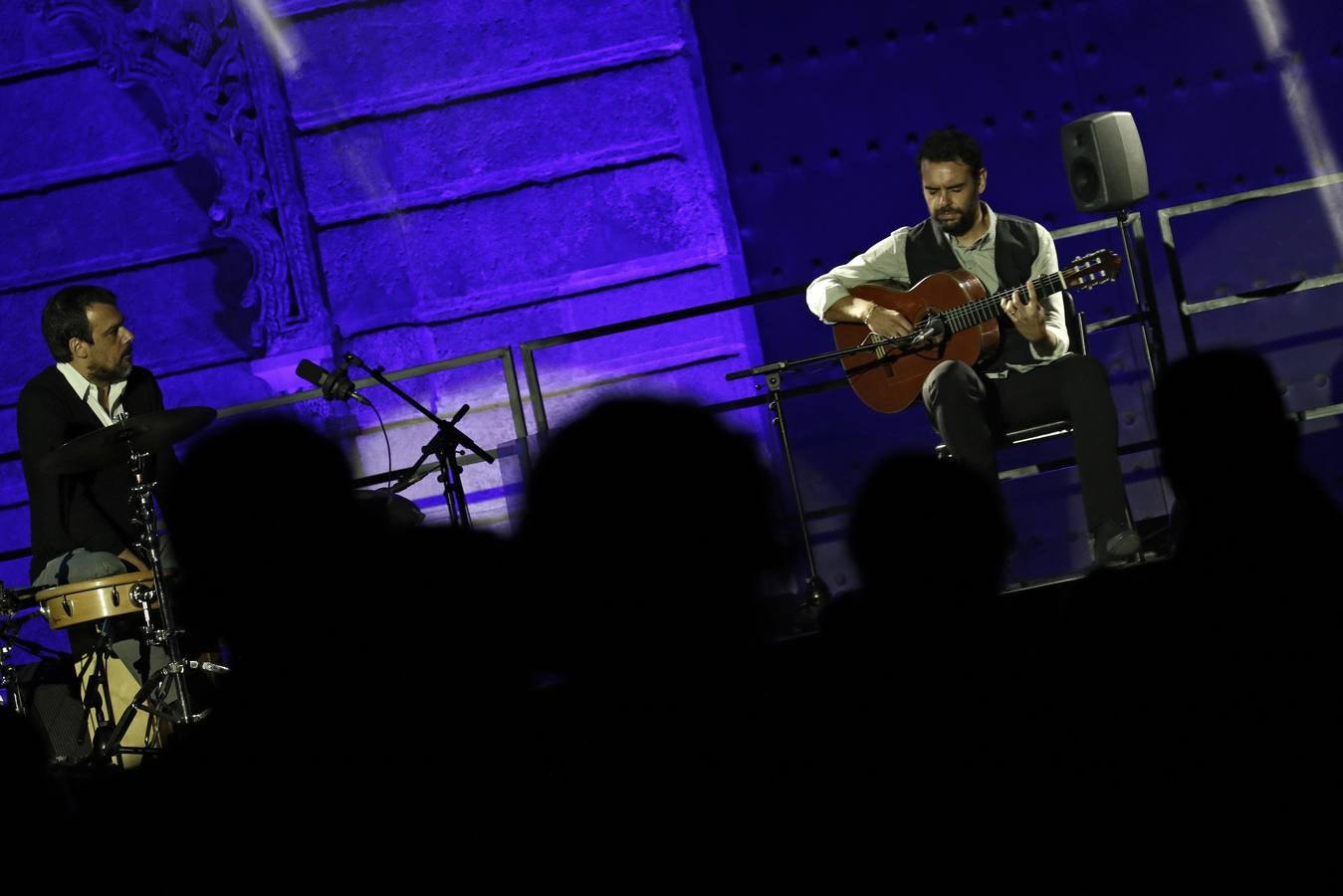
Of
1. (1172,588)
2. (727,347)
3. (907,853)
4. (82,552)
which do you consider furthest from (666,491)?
(727,347)

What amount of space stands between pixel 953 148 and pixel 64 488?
109 inches

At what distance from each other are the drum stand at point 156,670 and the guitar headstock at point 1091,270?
257 cm

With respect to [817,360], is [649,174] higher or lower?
higher

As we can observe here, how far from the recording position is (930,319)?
12.9 ft

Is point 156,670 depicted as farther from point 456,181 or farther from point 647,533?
point 647,533

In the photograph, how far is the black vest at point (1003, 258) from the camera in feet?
12.6

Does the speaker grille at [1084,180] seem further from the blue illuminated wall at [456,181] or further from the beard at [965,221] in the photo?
the blue illuminated wall at [456,181]

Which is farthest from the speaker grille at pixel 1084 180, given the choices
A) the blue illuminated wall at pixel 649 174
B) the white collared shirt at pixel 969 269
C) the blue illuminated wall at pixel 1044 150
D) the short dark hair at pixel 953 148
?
the blue illuminated wall at pixel 649 174

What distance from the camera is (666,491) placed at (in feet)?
3.97

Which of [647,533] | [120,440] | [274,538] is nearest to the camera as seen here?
[647,533]

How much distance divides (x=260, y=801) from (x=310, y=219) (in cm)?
495

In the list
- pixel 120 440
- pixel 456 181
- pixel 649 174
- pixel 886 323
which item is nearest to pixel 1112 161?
pixel 886 323

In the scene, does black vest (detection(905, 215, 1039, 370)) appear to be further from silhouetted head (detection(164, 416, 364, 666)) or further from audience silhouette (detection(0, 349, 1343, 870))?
audience silhouette (detection(0, 349, 1343, 870))

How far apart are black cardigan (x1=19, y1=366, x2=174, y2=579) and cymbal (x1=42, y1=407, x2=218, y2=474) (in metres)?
0.16
